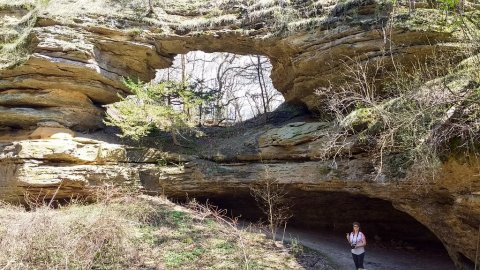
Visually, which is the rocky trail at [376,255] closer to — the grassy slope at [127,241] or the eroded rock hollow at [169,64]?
the eroded rock hollow at [169,64]

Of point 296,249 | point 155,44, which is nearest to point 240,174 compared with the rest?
point 296,249

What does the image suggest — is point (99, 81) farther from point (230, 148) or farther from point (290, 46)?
point (290, 46)

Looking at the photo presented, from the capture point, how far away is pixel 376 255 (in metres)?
11.9

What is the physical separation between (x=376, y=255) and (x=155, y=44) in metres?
11.4

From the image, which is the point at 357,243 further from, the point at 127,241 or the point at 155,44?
the point at 155,44

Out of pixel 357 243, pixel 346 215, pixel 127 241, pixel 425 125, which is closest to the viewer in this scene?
pixel 425 125

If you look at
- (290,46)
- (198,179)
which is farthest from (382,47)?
(198,179)

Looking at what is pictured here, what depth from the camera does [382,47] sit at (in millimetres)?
10945

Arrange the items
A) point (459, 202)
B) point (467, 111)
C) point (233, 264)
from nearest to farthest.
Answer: point (467, 111) → point (459, 202) → point (233, 264)

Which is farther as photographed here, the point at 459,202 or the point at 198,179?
the point at 198,179

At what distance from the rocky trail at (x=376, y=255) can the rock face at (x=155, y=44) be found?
5234 mm

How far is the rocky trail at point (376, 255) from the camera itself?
10672mm

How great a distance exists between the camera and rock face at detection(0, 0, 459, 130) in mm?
11680

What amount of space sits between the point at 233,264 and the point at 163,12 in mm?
10651
